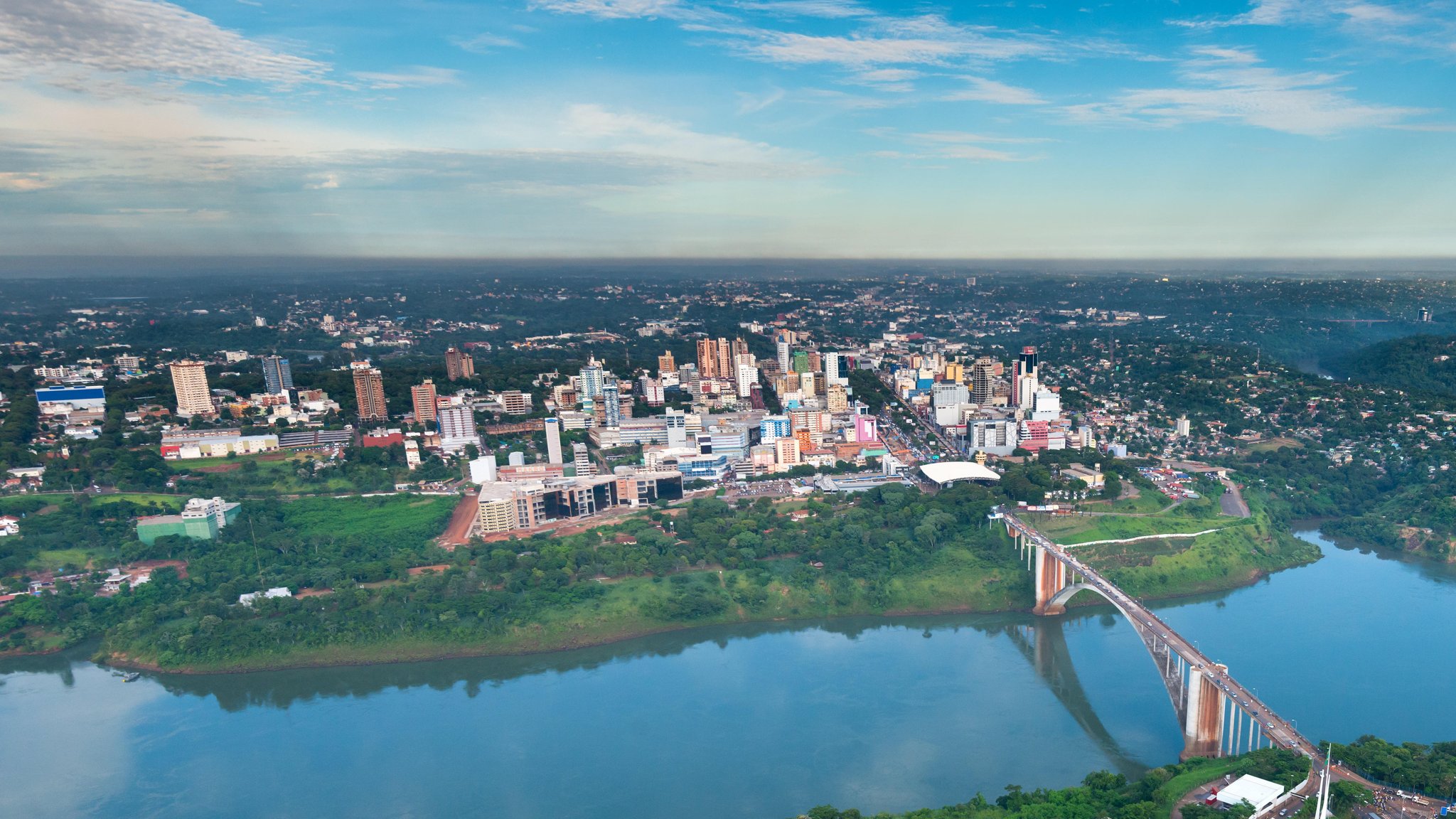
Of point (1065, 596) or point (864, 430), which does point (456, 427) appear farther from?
point (1065, 596)

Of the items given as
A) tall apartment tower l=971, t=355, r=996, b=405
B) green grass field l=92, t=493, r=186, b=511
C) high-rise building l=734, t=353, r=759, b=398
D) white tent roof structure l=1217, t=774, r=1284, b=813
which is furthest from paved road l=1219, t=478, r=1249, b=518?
green grass field l=92, t=493, r=186, b=511

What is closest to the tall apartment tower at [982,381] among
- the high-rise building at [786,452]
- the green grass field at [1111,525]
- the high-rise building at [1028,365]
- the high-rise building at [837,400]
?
the high-rise building at [1028,365]

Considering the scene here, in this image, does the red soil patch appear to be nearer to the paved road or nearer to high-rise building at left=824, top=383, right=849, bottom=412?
high-rise building at left=824, top=383, right=849, bottom=412

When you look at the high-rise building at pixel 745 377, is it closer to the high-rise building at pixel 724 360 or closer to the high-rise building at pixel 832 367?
the high-rise building at pixel 724 360

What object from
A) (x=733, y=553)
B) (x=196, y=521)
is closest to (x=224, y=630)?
(x=196, y=521)

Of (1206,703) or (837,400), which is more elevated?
(837,400)

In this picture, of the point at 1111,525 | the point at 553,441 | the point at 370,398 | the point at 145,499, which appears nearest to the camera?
the point at 1111,525

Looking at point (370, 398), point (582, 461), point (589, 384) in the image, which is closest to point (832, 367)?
point (589, 384)
